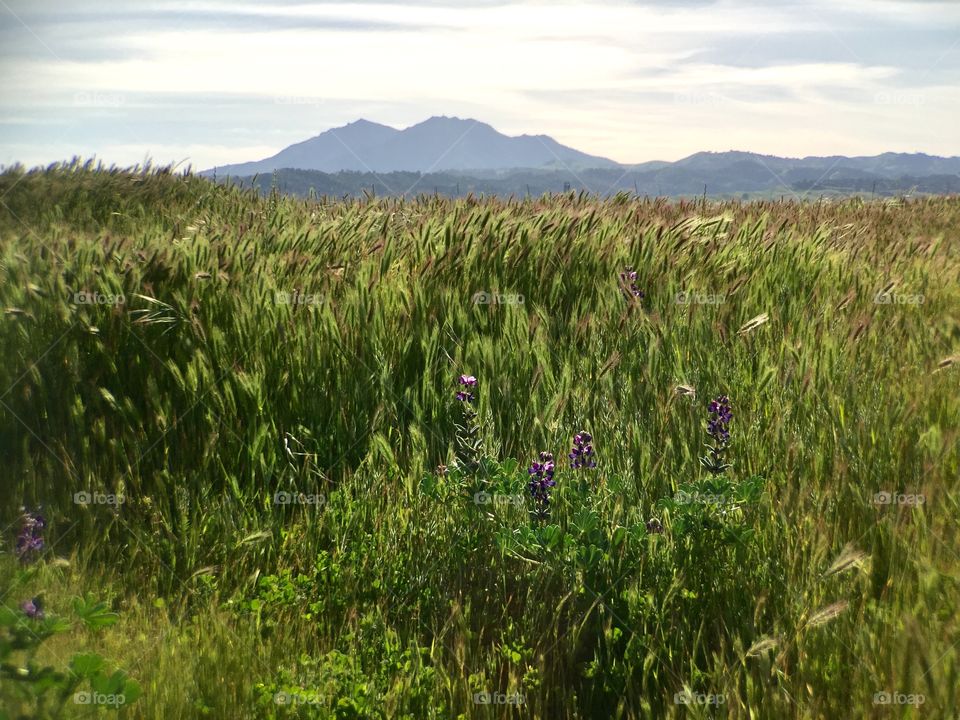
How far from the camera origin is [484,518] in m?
2.43

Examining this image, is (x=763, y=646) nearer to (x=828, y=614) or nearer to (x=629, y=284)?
(x=828, y=614)

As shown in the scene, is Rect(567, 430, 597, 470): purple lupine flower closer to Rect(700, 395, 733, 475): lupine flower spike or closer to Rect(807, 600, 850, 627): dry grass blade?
Rect(700, 395, 733, 475): lupine flower spike

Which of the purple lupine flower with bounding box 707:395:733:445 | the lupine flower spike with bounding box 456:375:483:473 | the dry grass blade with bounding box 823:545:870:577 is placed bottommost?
the dry grass blade with bounding box 823:545:870:577

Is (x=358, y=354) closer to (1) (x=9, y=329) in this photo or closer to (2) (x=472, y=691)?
(1) (x=9, y=329)

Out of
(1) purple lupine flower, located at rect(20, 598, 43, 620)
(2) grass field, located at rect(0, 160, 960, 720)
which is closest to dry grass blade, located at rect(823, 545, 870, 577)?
(2) grass field, located at rect(0, 160, 960, 720)

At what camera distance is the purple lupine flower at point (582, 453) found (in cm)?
246

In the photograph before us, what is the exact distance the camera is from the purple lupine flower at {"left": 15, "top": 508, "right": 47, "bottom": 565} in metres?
2.54

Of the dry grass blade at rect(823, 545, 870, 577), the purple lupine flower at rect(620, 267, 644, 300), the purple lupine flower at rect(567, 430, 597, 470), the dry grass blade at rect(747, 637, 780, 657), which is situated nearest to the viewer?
the dry grass blade at rect(747, 637, 780, 657)

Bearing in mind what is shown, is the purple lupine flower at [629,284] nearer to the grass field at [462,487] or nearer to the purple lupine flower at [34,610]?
the grass field at [462,487]

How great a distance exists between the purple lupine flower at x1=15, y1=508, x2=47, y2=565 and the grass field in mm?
22

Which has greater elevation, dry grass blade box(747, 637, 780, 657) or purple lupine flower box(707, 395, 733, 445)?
purple lupine flower box(707, 395, 733, 445)

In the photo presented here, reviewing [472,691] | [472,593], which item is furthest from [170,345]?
[472,691]

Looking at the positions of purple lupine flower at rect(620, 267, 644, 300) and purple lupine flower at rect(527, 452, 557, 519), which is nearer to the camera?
purple lupine flower at rect(527, 452, 557, 519)

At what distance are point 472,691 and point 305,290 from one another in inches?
88.5
